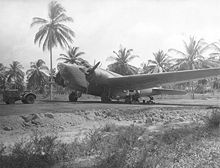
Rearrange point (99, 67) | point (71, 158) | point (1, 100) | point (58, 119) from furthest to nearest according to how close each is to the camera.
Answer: point (99, 67) < point (1, 100) < point (58, 119) < point (71, 158)

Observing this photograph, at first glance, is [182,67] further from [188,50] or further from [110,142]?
[110,142]

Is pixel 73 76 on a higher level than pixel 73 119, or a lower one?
higher

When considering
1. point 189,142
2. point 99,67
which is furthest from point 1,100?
point 189,142

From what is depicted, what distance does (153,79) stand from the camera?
21344mm

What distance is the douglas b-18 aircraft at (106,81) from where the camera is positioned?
21203mm

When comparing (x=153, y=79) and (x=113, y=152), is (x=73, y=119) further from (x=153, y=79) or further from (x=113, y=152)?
(x=153, y=79)

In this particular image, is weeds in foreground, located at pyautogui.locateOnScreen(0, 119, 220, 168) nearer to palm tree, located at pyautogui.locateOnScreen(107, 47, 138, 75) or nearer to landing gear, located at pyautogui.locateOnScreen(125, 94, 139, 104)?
landing gear, located at pyautogui.locateOnScreen(125, 94, 139, 104)

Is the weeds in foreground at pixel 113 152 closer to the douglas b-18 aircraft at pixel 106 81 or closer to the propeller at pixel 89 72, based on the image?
the douglas b-18 aircraft at pixel 106 81

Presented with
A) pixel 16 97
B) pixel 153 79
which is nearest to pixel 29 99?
pixel 16 97

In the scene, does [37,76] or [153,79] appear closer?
[153,79]

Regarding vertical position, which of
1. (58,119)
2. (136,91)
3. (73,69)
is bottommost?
(58,119)

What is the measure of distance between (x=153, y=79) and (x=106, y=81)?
4.17 m

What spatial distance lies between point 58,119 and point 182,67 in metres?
30.6

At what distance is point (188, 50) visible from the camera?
1558 inches
